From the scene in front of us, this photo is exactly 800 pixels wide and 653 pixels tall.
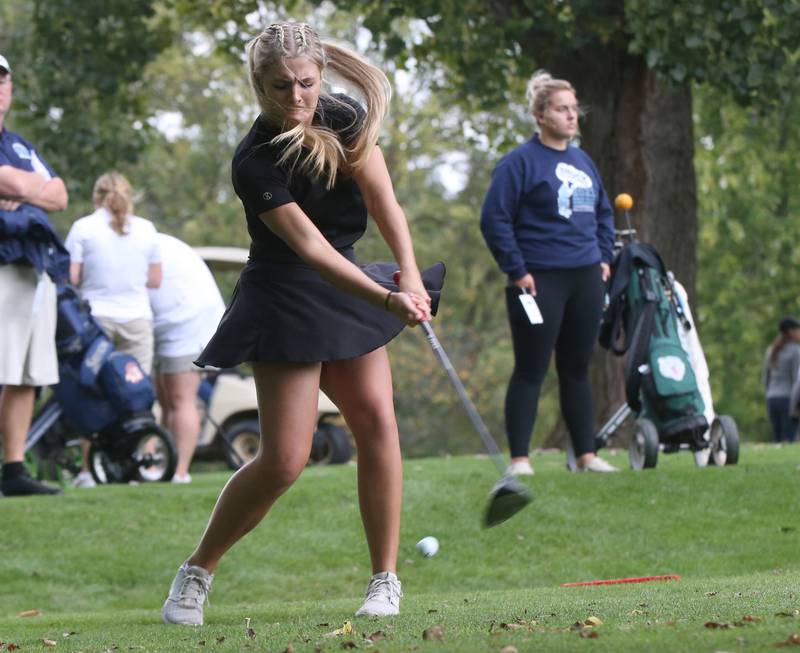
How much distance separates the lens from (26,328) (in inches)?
335

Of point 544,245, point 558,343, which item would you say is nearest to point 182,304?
point 558,343

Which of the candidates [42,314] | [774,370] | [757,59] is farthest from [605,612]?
[774,370]

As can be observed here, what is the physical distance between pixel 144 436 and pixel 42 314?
2.36 metres

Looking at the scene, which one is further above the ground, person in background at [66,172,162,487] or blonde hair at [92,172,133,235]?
blonde hair at [92,172,133,235]

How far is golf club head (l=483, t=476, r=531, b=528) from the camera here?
500 cm

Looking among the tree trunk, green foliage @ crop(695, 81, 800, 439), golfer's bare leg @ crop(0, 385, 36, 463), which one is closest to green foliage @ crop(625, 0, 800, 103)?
the tree trunk

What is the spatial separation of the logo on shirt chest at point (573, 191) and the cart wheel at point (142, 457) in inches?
134

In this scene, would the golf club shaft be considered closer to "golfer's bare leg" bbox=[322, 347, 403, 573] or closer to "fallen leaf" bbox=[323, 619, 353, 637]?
"golfer's bare leg" bbox=[322, 347, 403, 573]

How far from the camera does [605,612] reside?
4879 mm

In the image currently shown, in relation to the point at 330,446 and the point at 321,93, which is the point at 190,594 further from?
the point at 330,446

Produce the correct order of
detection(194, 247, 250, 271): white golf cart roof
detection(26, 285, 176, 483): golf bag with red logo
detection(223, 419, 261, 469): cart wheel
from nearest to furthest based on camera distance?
detection(26, 285, 176, 483): golf bag with red logo < detection(194, 247, 250, 271): white golf cart roof < detection(223, 419, 261, 469): cart wheel

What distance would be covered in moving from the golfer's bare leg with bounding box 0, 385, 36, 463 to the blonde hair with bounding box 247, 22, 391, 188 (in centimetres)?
422

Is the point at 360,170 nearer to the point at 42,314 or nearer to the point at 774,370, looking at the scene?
the point at 42,314

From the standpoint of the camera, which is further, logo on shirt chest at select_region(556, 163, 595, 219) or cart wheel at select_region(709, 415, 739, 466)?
cart wheel at select_region(709, 415, 739, 466)
